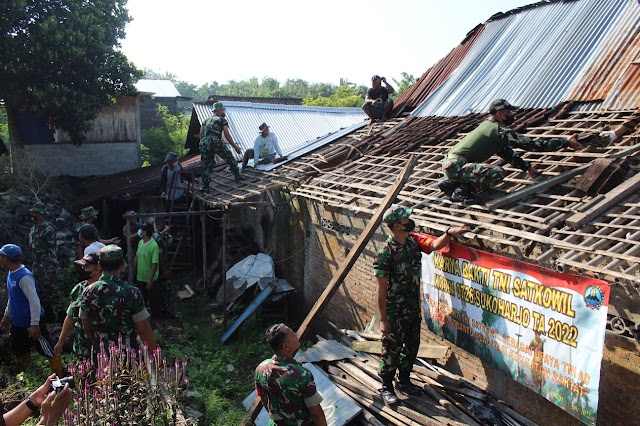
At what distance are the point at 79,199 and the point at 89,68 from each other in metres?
3.93

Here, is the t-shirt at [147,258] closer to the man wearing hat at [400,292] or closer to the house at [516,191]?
the house at [516,191]

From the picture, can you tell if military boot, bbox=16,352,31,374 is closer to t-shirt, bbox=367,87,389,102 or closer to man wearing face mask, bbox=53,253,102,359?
man wearing face mask, bbox=53,253,102,359

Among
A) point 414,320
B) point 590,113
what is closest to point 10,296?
point 414,320

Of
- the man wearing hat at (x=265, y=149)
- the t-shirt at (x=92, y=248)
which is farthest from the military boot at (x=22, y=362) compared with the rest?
the man wearing hat at (x=265, y=149)

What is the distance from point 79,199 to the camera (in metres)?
15.0

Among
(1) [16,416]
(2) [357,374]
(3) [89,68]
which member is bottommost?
(2) [357,374]

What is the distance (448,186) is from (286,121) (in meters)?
10.6

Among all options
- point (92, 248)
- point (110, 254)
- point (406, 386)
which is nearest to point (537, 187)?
point (406, 386)

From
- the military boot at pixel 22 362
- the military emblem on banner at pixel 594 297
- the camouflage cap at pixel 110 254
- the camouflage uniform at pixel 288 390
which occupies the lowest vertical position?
the military boot at pixel 22 362

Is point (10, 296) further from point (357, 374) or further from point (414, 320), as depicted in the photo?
point (414, 320)

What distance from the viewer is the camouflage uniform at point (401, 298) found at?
18.9ft

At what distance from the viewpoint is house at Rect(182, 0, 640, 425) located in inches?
195

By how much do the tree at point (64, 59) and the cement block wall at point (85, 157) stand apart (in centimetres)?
121

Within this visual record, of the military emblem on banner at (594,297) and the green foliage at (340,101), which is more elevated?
the green foliage at (340,101)
